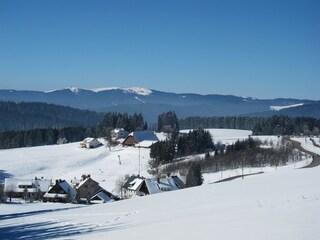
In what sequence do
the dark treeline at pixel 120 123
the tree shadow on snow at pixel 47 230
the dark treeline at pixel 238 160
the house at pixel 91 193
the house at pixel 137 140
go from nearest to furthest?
1. the tree shadow on snow at pixel 47 230
2. the house at pixel 91 193
3. the dark treeline at pixel 238 160
4. the house at pixel 137 140
5. the dark treeline at pixel 120 123

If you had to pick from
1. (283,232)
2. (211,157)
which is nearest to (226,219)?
(283,232)

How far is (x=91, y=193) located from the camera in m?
45.1

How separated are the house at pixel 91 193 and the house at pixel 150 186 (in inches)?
89.0

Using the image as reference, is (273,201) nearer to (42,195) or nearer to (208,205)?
(208,205)

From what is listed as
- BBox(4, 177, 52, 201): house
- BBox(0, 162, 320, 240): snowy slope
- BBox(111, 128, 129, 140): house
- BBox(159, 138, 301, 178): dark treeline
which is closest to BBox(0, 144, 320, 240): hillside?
BBox(0, 162, 320, 240): snowy slope

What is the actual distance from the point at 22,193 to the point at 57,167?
61.7 ft

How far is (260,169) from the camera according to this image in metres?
51.4

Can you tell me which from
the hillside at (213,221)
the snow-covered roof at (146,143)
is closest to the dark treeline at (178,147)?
the snow-covered roof at (146,143)

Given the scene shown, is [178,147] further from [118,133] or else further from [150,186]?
[150,186]

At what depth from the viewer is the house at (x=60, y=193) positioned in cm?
4250

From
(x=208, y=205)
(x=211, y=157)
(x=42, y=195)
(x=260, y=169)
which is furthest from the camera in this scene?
(x=211, y=157)

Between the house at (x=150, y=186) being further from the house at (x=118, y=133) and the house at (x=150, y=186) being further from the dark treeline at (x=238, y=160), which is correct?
the house at (x=118, y=133)

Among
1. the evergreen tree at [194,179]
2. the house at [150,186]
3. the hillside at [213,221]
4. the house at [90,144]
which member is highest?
the hillside at [213,221]

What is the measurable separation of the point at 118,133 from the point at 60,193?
43840mm
